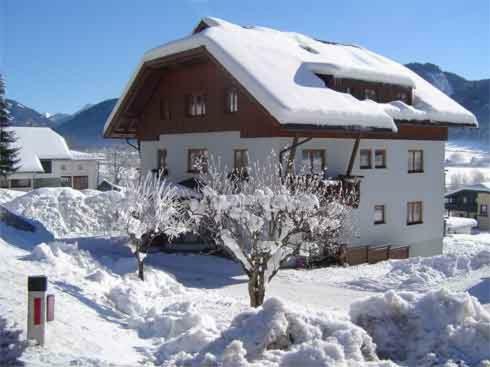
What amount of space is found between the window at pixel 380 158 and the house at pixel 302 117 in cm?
4

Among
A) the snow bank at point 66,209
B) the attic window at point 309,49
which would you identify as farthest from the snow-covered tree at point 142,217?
the attic window at point 309,49

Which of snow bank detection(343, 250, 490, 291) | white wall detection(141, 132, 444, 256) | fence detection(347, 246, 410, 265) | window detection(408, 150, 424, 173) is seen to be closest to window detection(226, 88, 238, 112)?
white wall detection(141, 132, 444, 256)

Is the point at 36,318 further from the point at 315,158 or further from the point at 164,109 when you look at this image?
the point at 164,109

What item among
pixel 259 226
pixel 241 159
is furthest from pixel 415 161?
pixel 259 226

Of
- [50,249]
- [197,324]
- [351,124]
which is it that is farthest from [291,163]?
[197,324]

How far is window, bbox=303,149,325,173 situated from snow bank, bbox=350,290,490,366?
11.9 meters

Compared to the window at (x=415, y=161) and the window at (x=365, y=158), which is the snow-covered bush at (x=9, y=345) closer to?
the window at (x=365, y=158)

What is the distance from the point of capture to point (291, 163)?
1677 centimetres

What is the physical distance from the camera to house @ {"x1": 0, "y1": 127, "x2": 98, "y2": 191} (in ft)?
153

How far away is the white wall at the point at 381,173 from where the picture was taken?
67.1 ft

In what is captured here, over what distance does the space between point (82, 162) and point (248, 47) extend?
38.1 meters

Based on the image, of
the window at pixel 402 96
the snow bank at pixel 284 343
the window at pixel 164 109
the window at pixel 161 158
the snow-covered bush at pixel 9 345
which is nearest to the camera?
the snow-covered bush at pixel 9 345

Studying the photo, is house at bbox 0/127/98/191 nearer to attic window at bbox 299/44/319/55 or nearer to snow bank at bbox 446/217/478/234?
attic window at bbox 299/44/319/55

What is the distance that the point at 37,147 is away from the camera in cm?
5081
